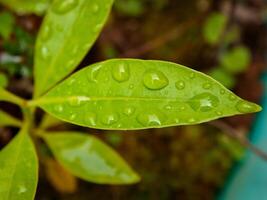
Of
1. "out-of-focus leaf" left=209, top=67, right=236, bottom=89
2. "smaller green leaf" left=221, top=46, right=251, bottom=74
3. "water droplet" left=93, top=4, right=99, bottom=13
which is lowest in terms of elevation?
"out-of-focus leaf" left=209, top=67, right=236, bottom=89

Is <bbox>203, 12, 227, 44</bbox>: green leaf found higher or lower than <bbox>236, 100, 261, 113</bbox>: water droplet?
lower

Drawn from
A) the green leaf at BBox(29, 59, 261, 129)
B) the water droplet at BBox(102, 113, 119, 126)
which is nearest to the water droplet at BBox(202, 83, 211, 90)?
the green leaf at BBox(29, 59, 261, 129)

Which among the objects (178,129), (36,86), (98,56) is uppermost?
(36,86)

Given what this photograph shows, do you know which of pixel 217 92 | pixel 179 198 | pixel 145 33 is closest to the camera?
pixel 217 92

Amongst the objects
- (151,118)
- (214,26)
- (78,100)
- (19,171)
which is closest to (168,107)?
(151,118)

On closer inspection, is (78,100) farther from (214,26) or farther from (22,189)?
(214,26)

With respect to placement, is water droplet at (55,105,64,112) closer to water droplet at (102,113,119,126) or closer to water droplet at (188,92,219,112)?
water droplet at (102,113,119,126)

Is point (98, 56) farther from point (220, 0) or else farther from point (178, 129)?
point (220, 0)

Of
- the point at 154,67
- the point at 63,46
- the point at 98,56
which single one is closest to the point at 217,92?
the point at 154,67
